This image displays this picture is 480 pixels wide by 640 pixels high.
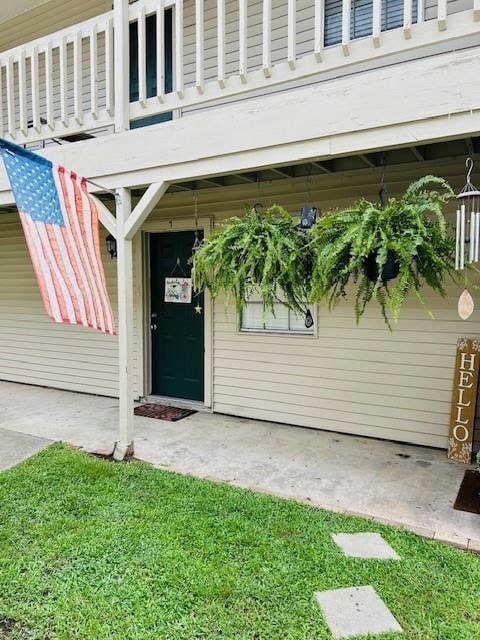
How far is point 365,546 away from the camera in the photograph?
101 inches

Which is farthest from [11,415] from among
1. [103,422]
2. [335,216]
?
[335,216]

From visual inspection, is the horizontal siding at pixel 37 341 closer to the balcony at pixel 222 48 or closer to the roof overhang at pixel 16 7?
the balcony at pixel 222 48

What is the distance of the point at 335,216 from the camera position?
2797mm

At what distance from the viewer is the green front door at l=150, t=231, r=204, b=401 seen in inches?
216

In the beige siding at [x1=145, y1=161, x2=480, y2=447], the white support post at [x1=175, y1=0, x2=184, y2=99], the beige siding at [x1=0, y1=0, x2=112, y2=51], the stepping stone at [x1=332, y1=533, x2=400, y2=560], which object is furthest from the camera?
the beige siding at [x1=0, y1=0, x2=112, y2=51]

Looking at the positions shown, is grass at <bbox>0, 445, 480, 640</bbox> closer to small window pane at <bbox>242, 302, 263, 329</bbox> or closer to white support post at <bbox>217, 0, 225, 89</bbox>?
small window pane at <bbox>242, 302, 263, 329</bbox>

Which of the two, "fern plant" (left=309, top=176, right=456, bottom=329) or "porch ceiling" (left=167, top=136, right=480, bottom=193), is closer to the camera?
"fern plant" (left=309, top=176, right=456, bottom=329)

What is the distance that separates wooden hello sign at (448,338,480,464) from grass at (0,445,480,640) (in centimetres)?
147

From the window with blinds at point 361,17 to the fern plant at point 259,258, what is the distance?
2.20 meters

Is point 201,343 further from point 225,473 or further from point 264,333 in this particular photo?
point 225,473

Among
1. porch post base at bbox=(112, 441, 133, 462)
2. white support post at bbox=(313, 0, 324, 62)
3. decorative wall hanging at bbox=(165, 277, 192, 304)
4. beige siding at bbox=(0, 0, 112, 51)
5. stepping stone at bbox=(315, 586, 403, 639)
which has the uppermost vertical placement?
beige siding at bbox=(0, 0, 112, 51)

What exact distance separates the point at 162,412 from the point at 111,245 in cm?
218

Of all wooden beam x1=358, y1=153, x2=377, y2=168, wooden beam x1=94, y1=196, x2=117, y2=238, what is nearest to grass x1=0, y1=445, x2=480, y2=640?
wooden beam x1=94, y1=196, x2=117, y2=238

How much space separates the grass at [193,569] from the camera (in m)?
1.95
